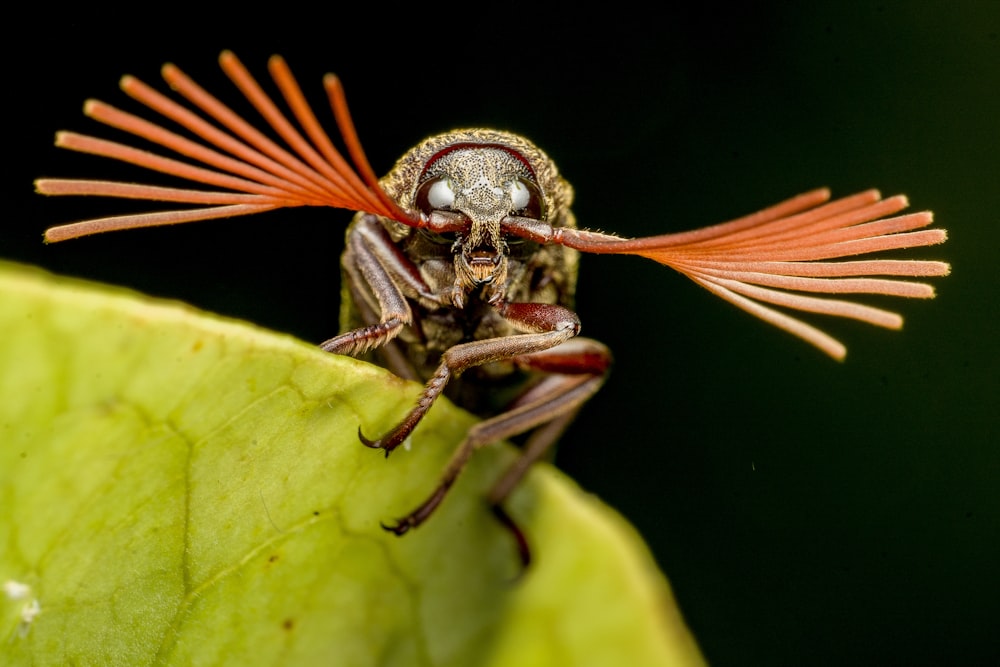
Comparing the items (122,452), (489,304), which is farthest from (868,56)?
(122,452)

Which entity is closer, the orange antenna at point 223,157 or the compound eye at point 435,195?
the orange antenna at point 223,157

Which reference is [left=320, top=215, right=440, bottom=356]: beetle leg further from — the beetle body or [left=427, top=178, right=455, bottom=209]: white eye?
[left=427, top=178, right=455, bottom=209]: white eye

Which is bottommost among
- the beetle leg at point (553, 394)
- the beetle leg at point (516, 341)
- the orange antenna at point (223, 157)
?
the beetle leg at point (553, 394)

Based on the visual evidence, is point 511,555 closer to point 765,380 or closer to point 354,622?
point 354,622

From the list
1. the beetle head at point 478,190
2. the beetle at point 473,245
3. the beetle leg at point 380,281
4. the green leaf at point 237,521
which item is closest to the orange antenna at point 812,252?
the beetle at point 473,245

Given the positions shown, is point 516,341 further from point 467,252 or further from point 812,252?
point 812,252

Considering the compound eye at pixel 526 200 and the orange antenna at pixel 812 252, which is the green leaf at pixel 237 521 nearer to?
the orange antenna at pixel 812 252

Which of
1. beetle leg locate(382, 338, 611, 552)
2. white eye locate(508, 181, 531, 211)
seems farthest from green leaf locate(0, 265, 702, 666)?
white eye locate(508, 181, 531, 211)
